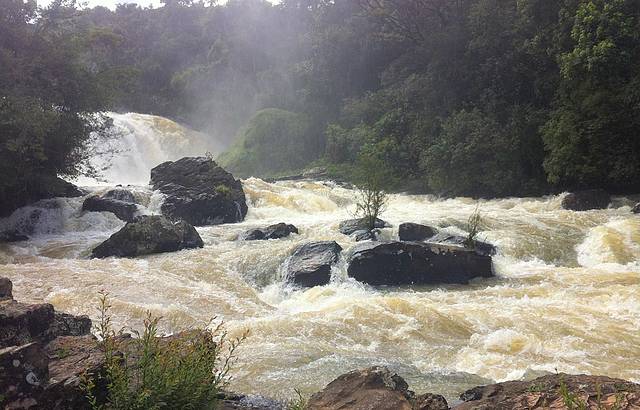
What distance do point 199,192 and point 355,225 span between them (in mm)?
6859

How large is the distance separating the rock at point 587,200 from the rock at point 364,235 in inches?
289

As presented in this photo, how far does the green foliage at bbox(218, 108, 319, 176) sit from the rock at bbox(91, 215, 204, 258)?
2004 centimetres

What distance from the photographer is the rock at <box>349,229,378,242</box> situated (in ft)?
43.5

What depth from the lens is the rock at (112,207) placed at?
17.0 m

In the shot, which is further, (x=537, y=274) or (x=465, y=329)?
(x=537, y=274)

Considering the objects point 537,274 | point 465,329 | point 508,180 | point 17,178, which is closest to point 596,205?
point 508,180

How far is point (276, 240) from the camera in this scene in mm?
13898

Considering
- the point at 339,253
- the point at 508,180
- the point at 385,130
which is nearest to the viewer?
the point at 339,253

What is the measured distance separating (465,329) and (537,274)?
391cm

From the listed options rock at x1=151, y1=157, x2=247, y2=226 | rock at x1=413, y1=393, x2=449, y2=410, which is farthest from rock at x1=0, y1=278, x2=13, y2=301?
→ rock at x1=151, y1=157, x2=247, y2=226

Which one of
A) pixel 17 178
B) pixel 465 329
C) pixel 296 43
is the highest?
pixel 296 43

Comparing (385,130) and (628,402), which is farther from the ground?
(385,130)

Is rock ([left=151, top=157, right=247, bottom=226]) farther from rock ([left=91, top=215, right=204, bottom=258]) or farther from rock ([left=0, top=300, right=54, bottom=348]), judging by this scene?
rock ([left=0, top=300, right=54, bottom=348])

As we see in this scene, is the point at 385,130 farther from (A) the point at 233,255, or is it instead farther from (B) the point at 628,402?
(B) the point at 628,402
